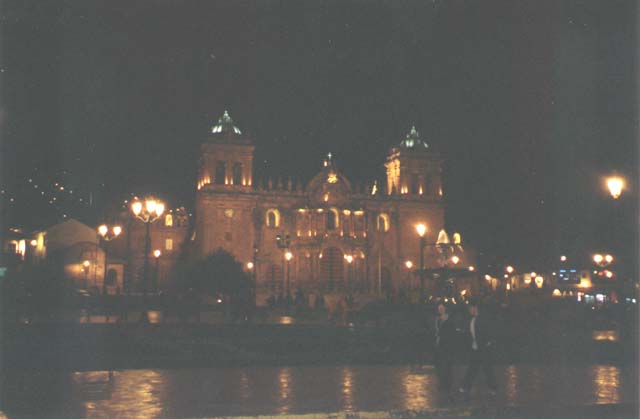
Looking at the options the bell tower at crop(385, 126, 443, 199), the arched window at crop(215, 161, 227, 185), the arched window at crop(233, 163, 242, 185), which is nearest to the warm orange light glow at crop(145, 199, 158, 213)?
the arched window at crop(215, 161, 227, 185)

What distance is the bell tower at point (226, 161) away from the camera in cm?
6812

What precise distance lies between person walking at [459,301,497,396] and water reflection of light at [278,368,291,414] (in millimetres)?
2755

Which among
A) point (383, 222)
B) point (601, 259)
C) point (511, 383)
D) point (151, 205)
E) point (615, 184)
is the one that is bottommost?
point (511, 383)

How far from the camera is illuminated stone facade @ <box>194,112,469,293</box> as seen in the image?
67125mm

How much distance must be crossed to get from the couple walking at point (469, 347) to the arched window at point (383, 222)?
200 feet

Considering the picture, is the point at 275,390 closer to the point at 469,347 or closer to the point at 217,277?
the point at 469,347

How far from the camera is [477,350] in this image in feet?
36.8

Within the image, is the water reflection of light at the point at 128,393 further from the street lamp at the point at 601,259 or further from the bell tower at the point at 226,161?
the bell tower at the point at 226,161

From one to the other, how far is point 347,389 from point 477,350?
2.29 meters

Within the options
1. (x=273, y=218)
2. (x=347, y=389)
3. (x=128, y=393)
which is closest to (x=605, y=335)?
(x=347, y=389)

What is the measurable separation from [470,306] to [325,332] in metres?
12.5

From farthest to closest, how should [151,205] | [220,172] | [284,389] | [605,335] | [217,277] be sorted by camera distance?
[220,172]
[217,277]
[605,335]
[151,205]
[284,389]

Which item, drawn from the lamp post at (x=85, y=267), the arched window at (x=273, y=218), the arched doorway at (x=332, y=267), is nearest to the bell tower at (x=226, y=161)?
the arched window at (x=273, y=218)

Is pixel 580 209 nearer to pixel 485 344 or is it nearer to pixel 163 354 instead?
pixel 163 354
